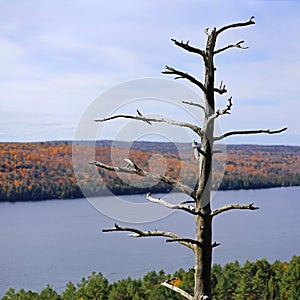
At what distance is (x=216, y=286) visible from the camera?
48.2ft

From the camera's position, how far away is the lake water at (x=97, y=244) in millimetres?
20594

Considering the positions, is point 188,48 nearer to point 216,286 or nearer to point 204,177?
point 204,177

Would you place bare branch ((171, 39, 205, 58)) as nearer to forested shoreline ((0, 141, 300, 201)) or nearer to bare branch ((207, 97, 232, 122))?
bare branch ((207, 97, 232, 122))

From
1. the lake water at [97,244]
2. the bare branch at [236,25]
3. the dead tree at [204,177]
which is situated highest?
the bare branch at [236,25]

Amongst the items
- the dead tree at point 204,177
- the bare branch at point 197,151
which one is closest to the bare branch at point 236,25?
the dead tree at point 204,177

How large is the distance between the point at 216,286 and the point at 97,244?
450 inches

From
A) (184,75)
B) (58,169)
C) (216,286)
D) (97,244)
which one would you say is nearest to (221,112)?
(184,75)

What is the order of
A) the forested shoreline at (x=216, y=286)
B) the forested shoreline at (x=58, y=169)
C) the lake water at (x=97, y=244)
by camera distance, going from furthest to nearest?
the forested shoreline at (x=58, y=169), the lake water at (x=97, y=244), the forested shoreline at (x=216, y=286)

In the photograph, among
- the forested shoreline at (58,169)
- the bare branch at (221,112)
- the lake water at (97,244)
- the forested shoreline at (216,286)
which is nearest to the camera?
the bare branch at (221,112)

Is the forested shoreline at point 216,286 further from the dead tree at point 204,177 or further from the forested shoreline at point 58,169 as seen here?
the forested shoreline at point 58,169

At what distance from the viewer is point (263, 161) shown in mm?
47812

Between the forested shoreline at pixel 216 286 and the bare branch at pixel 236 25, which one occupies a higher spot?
the bare branch at pixel 236 25

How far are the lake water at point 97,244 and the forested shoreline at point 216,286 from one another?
16.4ft

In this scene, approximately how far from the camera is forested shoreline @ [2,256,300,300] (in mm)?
13398
